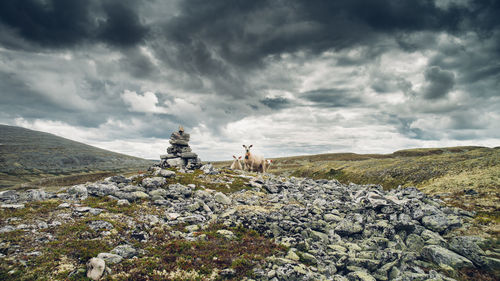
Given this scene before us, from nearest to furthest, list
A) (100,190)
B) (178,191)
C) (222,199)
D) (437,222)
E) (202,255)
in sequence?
(202,255), (437,222), (100,190), (222,199), (178,191)

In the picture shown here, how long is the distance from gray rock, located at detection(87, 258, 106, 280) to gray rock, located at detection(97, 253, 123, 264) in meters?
0.51

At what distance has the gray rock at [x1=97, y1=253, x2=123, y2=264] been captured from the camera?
10180mm

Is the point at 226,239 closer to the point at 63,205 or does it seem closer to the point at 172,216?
the point at 172,216

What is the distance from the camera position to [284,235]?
14.4 m

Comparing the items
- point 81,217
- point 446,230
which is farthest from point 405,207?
point 81,217

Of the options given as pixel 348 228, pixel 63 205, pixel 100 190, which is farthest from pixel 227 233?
pixel 100 190

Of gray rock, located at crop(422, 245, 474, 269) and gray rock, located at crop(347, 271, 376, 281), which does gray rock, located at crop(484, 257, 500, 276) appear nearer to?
gray rock, located at crop(422, 245, 474, 269)

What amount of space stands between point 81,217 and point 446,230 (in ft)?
81.7

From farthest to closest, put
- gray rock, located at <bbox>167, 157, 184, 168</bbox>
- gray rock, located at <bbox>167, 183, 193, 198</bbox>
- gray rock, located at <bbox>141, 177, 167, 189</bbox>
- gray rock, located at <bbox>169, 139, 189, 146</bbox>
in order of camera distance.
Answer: gray rock, located at <bbox>169, 139, 189, 146</bbox> < gray rock, located at <bbox>167, 157, 184, 168</bbox> < gray rock, located at <bbox>141, 177, 167, 189</bbox> < gray rock, located at <bbox>167, 183, 193, 198</bbox>

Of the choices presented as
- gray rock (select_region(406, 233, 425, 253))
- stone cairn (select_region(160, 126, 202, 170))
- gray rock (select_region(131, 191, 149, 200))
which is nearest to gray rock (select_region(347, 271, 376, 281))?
gray rock (select_region(406, 233, 425, 253))

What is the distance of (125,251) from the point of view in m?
11.2

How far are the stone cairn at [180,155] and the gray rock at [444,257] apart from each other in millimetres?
28172

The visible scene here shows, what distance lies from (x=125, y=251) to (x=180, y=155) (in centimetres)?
2309

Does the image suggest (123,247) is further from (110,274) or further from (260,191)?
(260,191)
